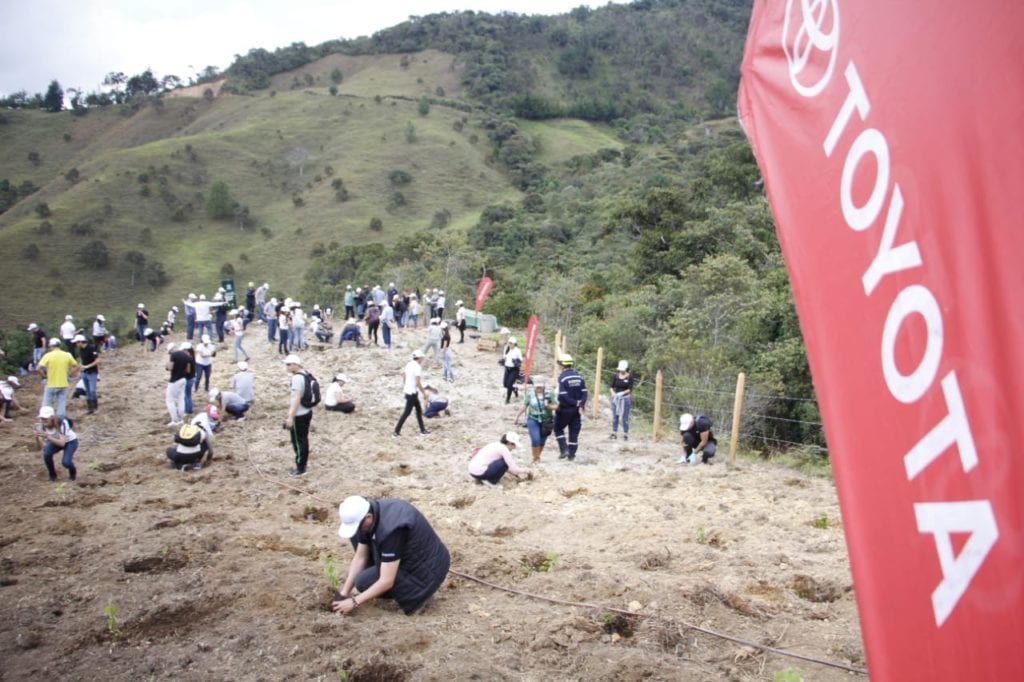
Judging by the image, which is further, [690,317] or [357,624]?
[690,317]

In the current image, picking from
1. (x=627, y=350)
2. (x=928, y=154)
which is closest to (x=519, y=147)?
(x=627, y=350)

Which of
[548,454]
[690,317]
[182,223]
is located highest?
[182,223]

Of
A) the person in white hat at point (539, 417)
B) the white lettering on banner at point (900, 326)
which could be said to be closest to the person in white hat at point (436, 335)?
the person in white hat at point (539, 417)

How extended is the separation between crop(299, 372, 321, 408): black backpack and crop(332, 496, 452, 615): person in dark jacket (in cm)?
394

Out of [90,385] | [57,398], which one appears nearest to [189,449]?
[57,398]

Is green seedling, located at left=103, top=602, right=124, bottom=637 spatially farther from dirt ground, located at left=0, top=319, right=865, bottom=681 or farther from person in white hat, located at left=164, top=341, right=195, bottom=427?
person in white hat, located at left=164, top=341, right=195, bottom=427

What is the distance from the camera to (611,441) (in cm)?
1400

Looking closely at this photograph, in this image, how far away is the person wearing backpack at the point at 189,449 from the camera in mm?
10359

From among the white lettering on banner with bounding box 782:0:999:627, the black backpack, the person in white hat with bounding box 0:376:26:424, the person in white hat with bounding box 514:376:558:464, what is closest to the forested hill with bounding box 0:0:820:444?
the person in white hat with bounding box 514:376:558:464

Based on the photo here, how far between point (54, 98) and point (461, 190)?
250 ft

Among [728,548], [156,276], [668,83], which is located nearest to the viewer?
[728,548]

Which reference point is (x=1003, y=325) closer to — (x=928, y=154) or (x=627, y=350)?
(x=928, y=154)

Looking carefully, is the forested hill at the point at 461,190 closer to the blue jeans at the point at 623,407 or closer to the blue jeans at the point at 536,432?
the blue jeans at the point at 623,407

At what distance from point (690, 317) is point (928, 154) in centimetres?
2034
